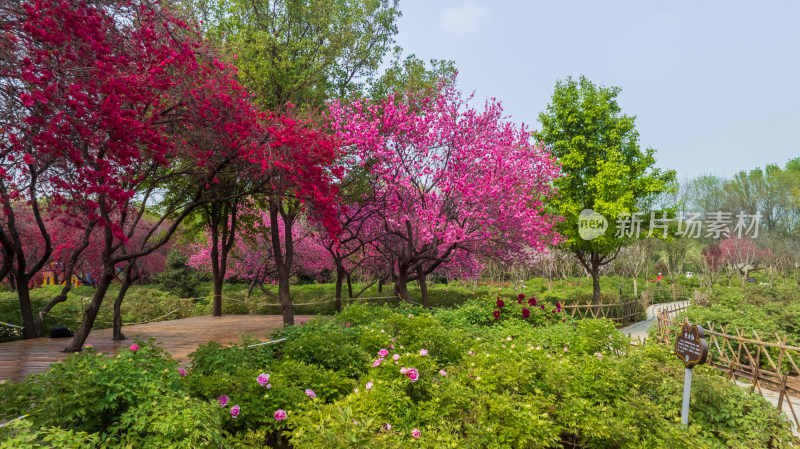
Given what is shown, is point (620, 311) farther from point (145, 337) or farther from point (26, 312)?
point (26, 312)

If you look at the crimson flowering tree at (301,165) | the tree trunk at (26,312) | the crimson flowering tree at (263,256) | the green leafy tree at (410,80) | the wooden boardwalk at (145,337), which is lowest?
the wooden boardwalk at (145,337)

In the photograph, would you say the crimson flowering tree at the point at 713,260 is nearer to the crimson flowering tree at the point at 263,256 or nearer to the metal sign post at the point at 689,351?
the crimson flowering tree at the point at 263,256

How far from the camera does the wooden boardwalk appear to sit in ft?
25.8

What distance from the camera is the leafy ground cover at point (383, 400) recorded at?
388 cm

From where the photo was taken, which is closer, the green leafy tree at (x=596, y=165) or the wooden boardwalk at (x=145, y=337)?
the wooden boardwalk at (x=145, y=337)

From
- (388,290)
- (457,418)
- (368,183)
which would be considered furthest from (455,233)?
(388,290)

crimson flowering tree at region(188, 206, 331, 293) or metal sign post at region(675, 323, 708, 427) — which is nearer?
metal sign post at region(675, 323, 708, 427)

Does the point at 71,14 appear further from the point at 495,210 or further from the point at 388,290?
the point at 388,290

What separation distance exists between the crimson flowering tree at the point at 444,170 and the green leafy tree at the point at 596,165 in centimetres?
683

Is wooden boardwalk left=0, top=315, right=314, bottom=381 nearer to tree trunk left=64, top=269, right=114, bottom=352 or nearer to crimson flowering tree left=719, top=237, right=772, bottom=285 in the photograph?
tree trunk left=64, top=269, right=114, bottom=352

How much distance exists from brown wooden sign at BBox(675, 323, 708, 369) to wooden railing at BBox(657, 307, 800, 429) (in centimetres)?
530

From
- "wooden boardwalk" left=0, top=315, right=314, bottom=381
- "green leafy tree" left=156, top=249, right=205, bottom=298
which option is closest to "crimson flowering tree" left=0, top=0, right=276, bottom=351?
"wooden boardwalk" left=0, top=315, right=314, bottom=381

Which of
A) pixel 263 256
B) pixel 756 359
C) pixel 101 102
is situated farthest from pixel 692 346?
pixel 263 256

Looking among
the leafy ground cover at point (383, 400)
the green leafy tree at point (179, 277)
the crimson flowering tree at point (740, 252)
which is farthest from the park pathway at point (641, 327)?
the green leafy tree at point (179, 277)
